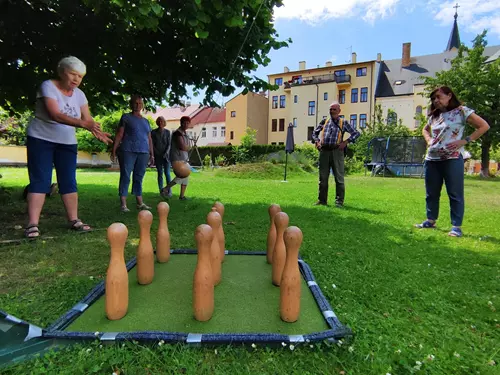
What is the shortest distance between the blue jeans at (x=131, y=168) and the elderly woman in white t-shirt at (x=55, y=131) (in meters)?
1.25

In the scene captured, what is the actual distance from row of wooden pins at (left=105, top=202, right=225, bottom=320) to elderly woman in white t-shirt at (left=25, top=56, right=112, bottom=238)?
146cm

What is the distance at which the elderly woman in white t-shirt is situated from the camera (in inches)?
129

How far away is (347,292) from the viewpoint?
7.43 ft

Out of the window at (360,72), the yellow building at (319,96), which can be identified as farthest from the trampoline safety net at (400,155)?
the window at (360,72)

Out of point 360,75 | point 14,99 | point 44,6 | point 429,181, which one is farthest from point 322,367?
point 360,75

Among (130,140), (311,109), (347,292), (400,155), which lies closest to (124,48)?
(130,140)

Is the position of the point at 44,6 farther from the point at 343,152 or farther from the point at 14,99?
the point at 343,152

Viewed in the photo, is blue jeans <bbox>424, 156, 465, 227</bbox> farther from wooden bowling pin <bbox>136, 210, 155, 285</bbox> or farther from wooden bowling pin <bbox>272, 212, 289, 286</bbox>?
wooden bowling pin <bbox>136, 210, 155, 285</bbox>

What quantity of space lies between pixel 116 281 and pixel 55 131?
244cm

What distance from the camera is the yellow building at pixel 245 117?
136 ft

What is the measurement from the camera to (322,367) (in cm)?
146

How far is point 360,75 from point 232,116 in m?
16.4

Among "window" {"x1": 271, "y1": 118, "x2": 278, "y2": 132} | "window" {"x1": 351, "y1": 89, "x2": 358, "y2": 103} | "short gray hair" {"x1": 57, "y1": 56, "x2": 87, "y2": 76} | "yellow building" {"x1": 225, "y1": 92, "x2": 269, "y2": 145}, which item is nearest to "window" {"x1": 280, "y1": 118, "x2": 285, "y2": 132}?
"window" {"x1": 271, "y1": 118, "x2": 278, "y2": 132}

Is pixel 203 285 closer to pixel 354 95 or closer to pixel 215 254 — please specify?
pixel 215 254
